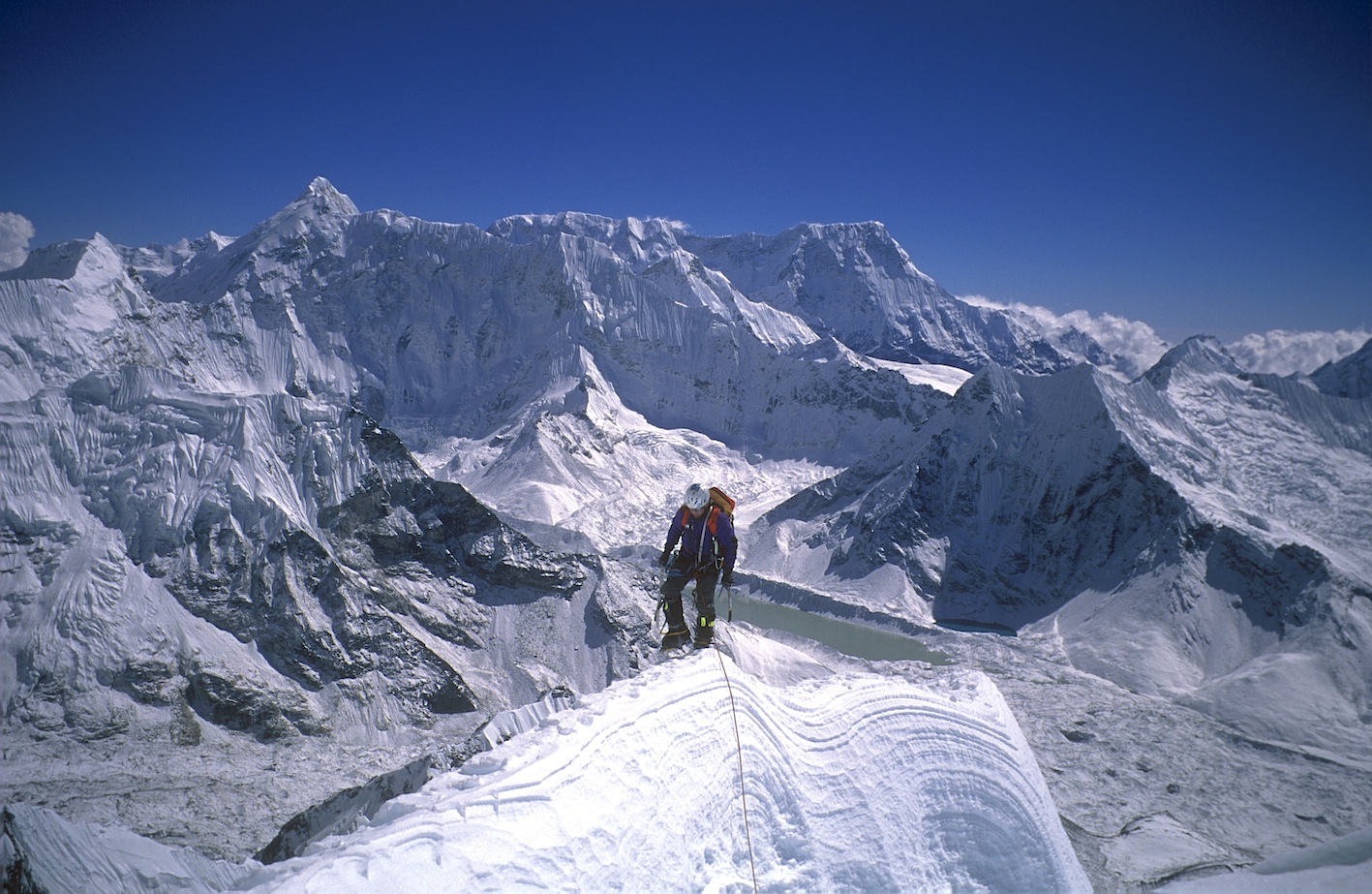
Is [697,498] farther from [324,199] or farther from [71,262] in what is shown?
[324,199]

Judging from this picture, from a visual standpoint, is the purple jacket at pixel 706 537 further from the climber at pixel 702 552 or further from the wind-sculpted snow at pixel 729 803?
the wind-sculpted snow at pixel 729 803

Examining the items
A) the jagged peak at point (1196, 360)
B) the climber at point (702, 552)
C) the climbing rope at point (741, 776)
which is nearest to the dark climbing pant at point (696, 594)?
the climber at point (702, 552)

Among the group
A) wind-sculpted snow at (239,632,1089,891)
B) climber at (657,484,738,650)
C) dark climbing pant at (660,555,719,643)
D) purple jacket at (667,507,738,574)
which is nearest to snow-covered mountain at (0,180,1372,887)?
wind-sculpted snow at (239,632,1089,891)

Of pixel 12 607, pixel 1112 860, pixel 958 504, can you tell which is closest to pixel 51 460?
pixel 12 607

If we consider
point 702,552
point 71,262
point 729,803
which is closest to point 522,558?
point 702,552

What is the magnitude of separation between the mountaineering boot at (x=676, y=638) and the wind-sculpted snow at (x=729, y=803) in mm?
2008

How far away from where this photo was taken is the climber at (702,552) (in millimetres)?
14734

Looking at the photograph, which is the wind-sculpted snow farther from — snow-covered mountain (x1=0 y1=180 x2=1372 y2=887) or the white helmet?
the white helmet

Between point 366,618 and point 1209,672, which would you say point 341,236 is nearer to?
point 366,618

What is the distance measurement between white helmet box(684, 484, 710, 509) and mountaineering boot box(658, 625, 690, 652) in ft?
9.02

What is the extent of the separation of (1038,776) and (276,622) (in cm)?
4475

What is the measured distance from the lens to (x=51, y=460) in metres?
45.1

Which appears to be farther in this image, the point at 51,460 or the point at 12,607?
the point at 51,460

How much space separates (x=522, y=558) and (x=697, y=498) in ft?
149
